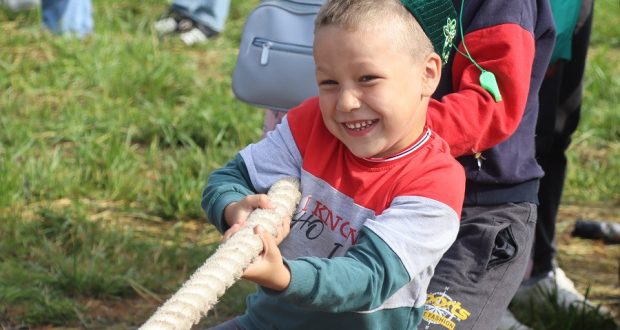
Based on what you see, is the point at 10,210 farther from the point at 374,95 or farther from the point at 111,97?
the point at 374,95

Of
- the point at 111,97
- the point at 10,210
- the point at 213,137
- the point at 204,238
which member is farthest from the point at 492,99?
the point at 111,97

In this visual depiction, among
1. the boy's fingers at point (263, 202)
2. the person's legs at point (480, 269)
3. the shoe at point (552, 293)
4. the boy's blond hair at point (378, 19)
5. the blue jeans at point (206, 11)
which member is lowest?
the blue jeans at point (206, 11)

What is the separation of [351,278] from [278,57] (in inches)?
56.6

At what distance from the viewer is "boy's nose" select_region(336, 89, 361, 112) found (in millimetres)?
2246

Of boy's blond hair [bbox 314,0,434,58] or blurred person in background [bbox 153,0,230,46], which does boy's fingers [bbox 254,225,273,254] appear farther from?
blurred person in background [bbox 153,0,230,46]

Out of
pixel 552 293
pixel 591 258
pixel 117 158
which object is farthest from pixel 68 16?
pixel 552 293

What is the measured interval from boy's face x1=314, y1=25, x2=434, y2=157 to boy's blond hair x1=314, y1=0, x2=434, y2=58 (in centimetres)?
1

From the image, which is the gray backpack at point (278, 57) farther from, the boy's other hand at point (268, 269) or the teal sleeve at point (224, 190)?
the boy's other hand at point (268, 269)

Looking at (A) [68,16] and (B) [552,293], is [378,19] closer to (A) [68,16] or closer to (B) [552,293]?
(B) [552,293]

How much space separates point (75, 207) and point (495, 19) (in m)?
2.22

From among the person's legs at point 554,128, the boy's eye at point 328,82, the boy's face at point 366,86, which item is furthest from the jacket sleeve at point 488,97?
the person's legs at point 554,128

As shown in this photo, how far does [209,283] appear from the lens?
187 centimetres

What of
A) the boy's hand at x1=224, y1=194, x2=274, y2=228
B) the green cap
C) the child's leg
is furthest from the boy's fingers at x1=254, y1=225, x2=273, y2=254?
the child's leg

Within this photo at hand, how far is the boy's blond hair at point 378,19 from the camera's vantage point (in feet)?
7.39
